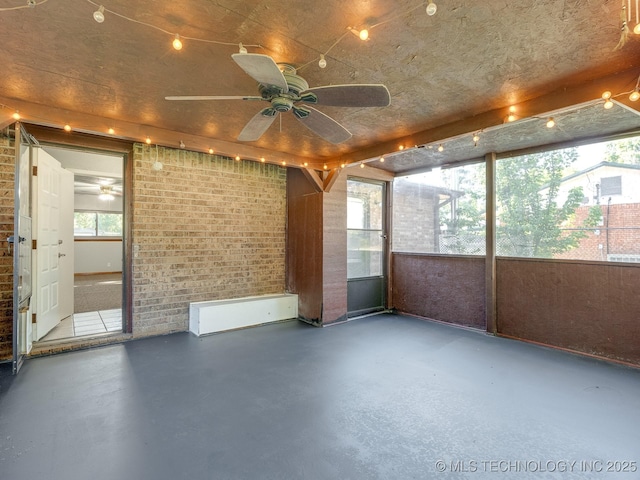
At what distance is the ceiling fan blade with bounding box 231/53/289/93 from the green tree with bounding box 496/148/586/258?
377 centimetres

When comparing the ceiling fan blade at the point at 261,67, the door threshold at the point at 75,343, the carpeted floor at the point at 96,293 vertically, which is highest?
the ceiling fan blade at the point at 261,67

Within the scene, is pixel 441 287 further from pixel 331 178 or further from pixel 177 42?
pixel 177 42

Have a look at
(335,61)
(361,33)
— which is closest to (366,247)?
(335,61)

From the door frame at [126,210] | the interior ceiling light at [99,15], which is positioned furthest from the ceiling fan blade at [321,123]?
the door frame at [126,210]

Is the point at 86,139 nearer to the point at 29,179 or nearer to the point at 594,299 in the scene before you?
the point at 29,179

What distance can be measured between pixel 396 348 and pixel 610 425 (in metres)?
1.98

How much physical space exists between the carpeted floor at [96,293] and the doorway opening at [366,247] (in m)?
4.27

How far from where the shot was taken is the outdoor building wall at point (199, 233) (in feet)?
13.5

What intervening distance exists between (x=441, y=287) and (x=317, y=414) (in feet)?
11.3

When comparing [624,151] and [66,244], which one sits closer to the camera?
[624,151]

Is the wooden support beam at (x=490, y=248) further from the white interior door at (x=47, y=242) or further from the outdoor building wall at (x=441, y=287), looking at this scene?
the white interior door at (x=47, y=242)

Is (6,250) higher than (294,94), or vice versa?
(294,94)

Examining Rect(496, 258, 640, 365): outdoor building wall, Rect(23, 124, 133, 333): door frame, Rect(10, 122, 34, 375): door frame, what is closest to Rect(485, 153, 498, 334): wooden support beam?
Rect(496, 258, 640, 365): outdoor building wall

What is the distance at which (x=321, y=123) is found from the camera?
2576mm
